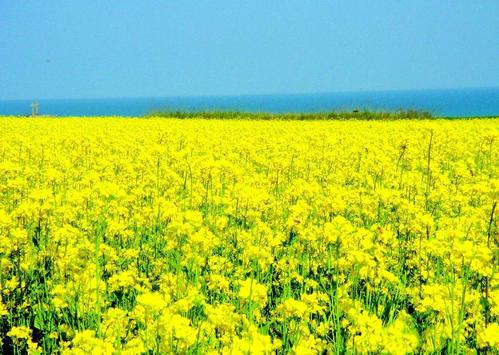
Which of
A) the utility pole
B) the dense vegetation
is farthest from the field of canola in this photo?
the utility pole

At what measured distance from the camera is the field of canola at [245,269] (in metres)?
3.13

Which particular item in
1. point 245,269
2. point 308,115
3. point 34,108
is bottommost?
point 245,269

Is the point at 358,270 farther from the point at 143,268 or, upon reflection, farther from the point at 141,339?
the point at 143,268

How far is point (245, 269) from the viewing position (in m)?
4.98

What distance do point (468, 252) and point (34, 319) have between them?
3.10m

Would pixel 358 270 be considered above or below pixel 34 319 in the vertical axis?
above

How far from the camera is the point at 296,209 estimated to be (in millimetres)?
5273

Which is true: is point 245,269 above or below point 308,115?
below

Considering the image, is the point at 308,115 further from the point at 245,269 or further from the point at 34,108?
the point at 245,269

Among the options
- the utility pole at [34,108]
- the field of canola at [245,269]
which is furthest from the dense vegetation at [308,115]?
the field of canola at [245,269]

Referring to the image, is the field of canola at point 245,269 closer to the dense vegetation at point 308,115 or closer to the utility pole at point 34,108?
the dense vegetation at point 308,115

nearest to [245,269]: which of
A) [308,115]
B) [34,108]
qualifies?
[308,115]

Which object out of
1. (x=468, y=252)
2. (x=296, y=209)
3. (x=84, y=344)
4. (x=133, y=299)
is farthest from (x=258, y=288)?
(x=296, y=209)

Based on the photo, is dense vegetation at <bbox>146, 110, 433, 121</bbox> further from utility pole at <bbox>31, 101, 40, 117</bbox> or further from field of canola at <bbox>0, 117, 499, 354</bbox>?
field of canola at <bbox>0, 117, 499, 354</bbox>
